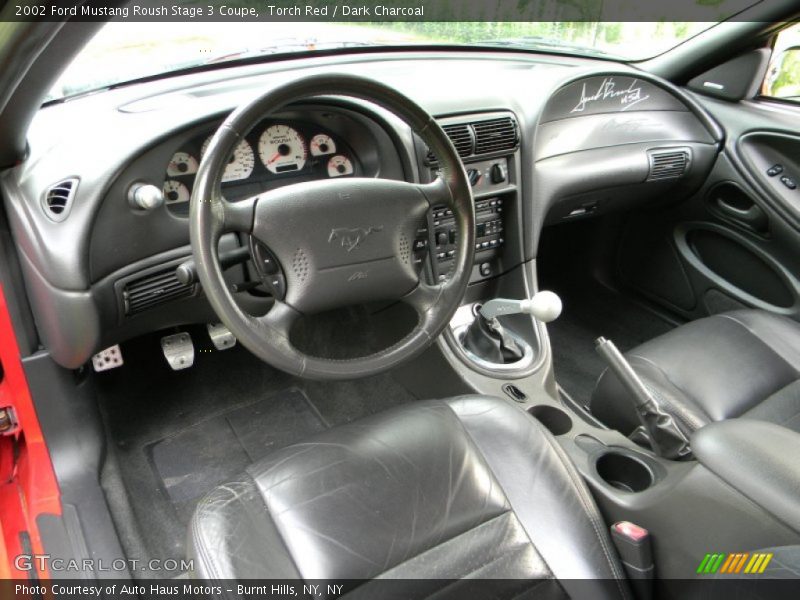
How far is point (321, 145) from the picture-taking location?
153cm

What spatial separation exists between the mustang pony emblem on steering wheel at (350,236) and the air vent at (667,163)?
55.6 inches

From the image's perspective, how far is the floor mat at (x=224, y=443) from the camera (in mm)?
1739

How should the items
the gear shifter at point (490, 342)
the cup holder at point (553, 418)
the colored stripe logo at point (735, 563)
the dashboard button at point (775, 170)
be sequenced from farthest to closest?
the dashboard button at point (775, 170) → the gear shifter at point (490, 342) → the cup holder at point (553, 418) → the colored stripe logo at point (735, 563)

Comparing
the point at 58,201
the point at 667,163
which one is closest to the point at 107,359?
the point at 58,201

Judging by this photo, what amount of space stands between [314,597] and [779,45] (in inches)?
92.3

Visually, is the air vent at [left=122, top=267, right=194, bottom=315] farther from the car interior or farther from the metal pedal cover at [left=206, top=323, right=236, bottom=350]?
the metal pedal cover at [left=206, top=323, right=236, bottom=350]

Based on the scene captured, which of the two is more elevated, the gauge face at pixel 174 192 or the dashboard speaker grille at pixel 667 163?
the gauge face at pixel 174 192

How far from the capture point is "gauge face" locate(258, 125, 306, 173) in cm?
142

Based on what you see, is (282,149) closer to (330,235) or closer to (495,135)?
(330,235)

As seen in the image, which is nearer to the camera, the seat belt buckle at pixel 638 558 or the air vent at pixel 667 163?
the seat belt buckle at pixel 638 558

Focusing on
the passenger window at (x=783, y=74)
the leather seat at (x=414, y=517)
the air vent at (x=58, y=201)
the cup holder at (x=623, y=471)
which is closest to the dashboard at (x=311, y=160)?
the air vent at (x=58, y=201)

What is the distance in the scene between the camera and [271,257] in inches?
43.5
